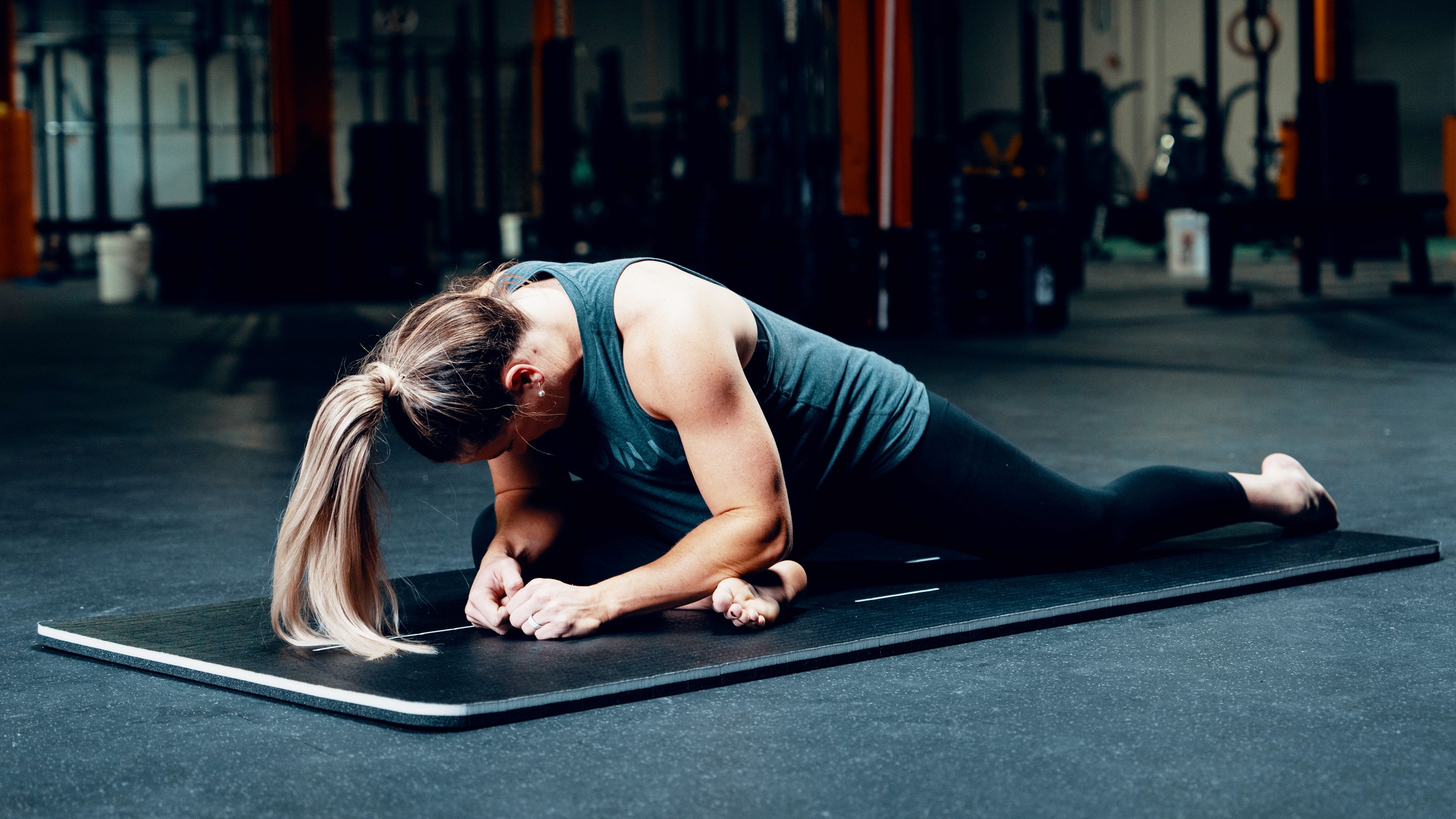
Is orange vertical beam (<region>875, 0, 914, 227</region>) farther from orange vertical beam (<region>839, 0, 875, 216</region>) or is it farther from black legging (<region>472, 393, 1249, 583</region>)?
black legging (<region>472, 393, 1249, 583</region>)

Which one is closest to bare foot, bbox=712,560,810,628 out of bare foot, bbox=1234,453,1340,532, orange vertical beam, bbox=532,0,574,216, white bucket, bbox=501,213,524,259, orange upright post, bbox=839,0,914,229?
bare foot, bbox=1234,453,1340,532

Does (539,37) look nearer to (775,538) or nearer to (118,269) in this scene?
(118,269)

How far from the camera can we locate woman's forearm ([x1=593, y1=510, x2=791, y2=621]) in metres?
1.66

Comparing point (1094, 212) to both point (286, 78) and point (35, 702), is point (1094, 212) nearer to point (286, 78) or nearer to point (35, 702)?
point (286, 78)

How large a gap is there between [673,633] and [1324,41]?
9.76 m

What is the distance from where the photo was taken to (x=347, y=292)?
32.3 ft

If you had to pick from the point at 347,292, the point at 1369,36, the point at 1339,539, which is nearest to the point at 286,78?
the point at 347,292

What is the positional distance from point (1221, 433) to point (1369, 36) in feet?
43.5

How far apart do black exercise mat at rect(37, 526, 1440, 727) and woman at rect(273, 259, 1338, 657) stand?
0.15 feet

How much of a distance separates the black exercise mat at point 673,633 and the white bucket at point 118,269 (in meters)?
8.59

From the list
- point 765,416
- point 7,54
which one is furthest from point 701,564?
point 7,54

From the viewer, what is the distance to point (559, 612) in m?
1.69

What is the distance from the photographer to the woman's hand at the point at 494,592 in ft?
5.77

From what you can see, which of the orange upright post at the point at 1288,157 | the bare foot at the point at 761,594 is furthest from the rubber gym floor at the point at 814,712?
the orange upright post at the point at 1288,157
